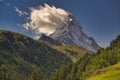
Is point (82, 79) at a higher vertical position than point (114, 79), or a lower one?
higher

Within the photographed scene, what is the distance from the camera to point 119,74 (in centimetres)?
13112

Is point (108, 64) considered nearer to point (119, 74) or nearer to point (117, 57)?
point (117, 57)

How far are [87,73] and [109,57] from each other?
17.8 metres

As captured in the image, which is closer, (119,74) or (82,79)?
(119,74)

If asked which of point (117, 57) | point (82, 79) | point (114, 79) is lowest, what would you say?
point (114, 79)

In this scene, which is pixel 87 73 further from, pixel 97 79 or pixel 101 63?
pixel 97 79

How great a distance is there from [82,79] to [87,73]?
23.8 ft

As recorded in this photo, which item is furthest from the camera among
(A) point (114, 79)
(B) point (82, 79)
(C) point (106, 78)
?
(B) point (82, 79)

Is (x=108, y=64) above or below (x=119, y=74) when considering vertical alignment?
above

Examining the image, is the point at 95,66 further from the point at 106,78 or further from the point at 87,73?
the point at 106,78

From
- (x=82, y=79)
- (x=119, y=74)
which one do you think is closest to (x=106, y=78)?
(x=119, y=74)

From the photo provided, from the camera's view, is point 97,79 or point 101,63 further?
point 101,63

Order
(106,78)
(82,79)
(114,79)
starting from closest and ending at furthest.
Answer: (114,79), (106,78), (82,79)

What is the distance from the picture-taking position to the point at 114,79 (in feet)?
411
